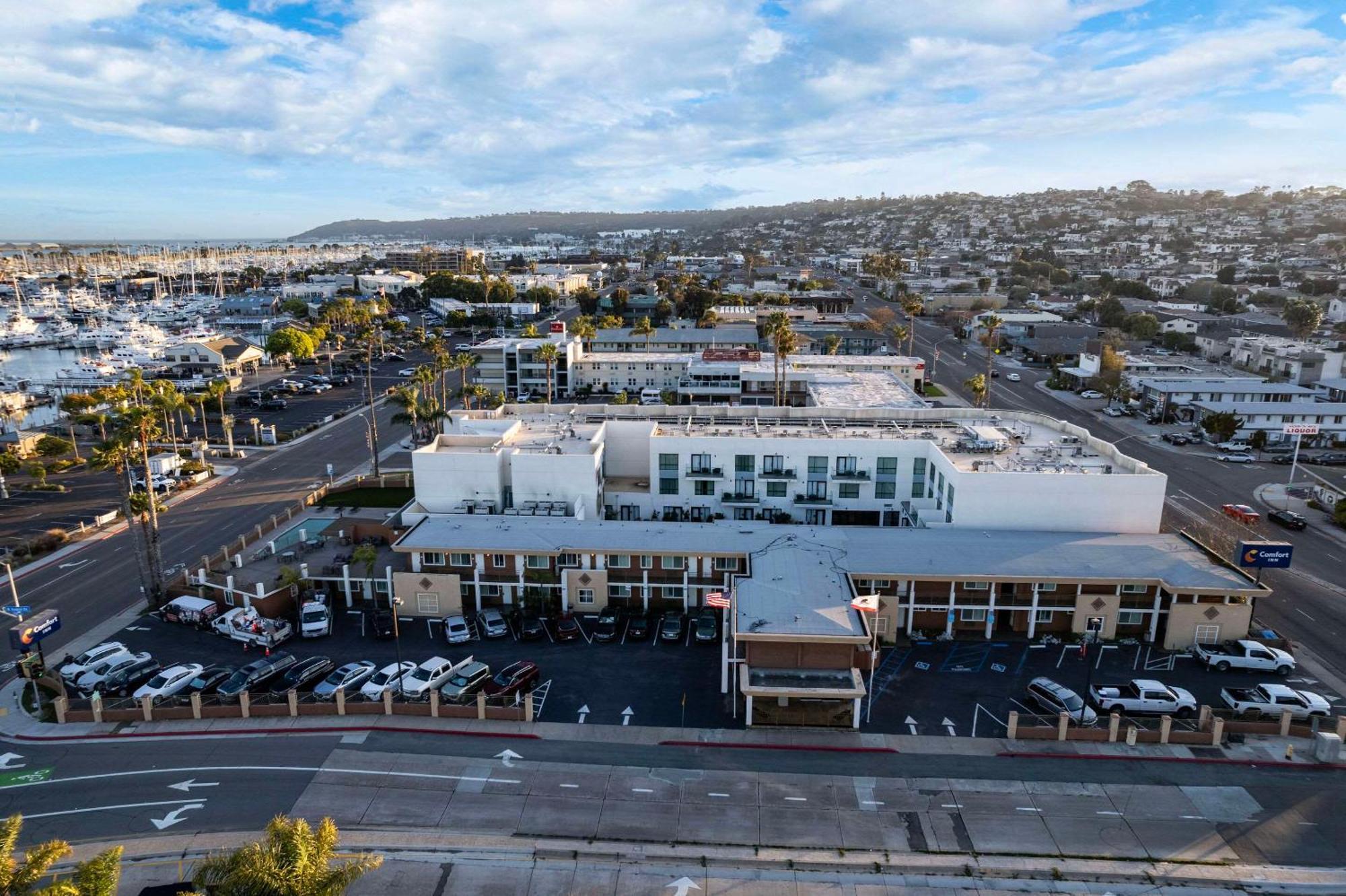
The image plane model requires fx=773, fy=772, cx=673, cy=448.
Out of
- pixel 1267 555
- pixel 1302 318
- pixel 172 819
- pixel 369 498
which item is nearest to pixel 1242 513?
pixel 1267 555

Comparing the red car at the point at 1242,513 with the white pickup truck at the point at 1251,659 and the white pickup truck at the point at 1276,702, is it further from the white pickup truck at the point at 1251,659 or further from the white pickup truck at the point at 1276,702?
the white pickup truck at the point at 1276,702

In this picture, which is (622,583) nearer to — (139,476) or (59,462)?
(139,476)

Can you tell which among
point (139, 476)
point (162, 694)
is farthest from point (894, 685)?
point (139, 476)

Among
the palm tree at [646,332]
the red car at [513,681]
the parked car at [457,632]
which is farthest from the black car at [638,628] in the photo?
the palm tree at [646,332]

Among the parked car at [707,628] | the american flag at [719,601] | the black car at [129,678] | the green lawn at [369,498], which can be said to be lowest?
the black car at [129,678]

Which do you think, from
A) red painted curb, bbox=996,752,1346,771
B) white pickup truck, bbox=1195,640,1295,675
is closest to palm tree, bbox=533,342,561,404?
white pickup truck, bbox=1195,640,1295,675

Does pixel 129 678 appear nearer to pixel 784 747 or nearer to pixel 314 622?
pixel 314 622

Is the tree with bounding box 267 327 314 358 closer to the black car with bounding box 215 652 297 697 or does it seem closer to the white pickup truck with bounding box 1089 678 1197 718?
the black car with bounding box 215 652 297 697
